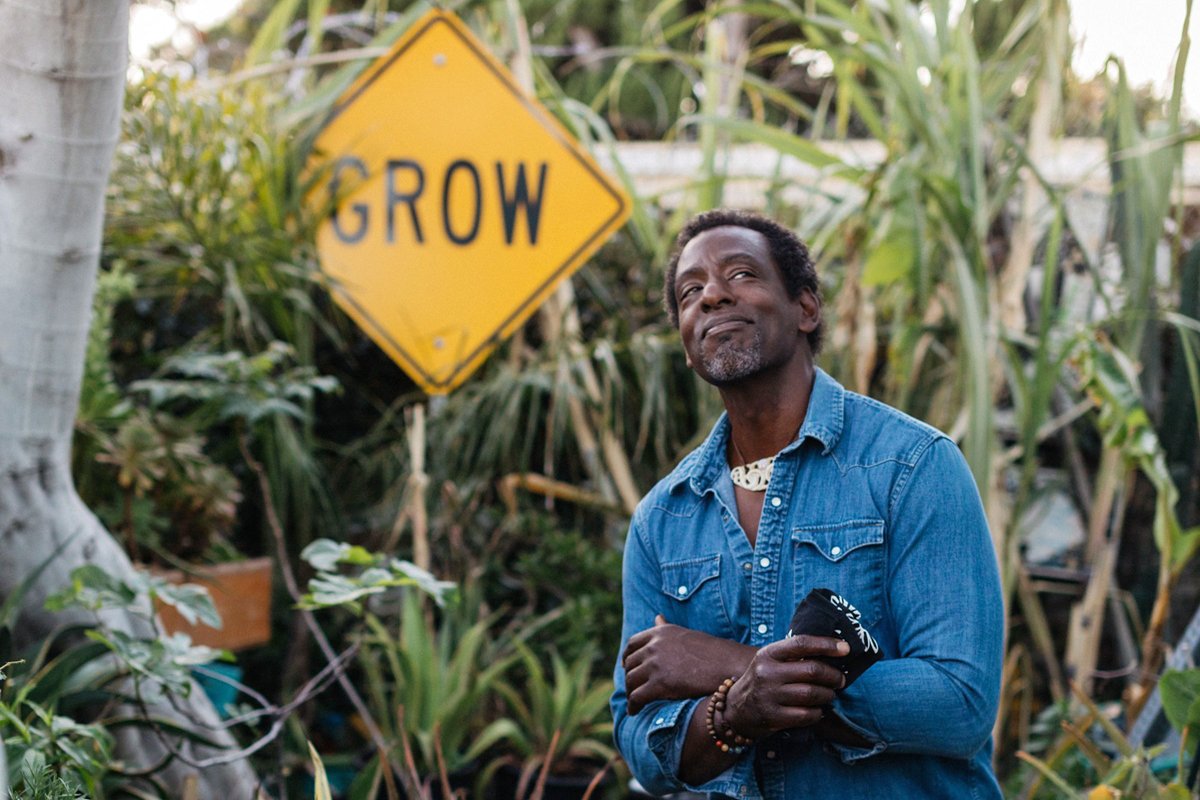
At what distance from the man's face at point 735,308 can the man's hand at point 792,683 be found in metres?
0.43

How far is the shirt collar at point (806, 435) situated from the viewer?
5.74 feet

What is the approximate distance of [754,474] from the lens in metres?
1.84

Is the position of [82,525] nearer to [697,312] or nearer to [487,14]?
[697,312]

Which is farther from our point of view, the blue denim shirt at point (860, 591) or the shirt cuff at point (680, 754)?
the shirt cuff at point (680, 754)

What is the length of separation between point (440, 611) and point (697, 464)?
2.40 metres

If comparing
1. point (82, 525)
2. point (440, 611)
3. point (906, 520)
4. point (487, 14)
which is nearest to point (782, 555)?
point (906, 520)

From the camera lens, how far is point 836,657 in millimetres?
1485

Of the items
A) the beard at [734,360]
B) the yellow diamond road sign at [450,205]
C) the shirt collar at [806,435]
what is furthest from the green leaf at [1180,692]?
the yellow diamond road sign at [450,205]

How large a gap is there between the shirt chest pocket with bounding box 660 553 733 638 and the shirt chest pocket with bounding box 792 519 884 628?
135 mm

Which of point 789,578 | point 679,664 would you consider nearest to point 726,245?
point 789,578

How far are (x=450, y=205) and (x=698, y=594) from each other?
2052 mm

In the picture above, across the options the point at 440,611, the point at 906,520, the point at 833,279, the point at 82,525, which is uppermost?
the point at 833,279

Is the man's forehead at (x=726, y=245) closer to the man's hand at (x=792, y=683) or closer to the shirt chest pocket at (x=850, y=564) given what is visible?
the shirt chest pocket at (x=850, y=564)

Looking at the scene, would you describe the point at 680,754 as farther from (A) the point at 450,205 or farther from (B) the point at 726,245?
(A) the point at 450,205
